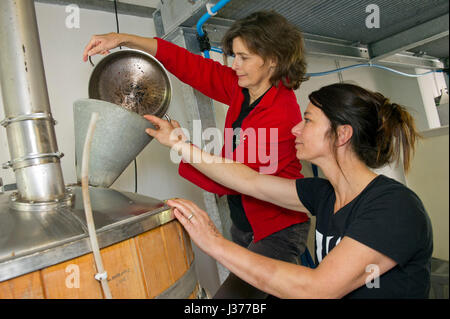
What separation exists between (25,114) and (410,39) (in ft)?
6.37

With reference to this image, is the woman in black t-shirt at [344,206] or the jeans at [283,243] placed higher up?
the woman in black t-shirt at [344,206]

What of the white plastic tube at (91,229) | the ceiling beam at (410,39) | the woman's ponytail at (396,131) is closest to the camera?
the white plastic tube at (91,229)

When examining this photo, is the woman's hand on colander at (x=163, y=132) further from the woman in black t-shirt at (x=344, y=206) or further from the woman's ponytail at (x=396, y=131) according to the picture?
the woman's ponytail at (x=396, y=131)

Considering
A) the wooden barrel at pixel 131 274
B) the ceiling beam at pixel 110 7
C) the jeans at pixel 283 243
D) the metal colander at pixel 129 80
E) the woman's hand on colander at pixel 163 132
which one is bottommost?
the jeans at pixel 283 243

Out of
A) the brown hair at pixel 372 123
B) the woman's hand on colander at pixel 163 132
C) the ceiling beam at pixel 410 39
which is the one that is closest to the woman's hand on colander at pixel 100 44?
the woman's hand on colander at pixel 163 132

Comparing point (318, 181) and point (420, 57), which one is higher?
point (420, 57)

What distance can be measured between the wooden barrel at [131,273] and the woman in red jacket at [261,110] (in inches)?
13.0

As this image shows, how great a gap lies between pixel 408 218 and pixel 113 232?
66cm

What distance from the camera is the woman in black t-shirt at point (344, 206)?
70cm

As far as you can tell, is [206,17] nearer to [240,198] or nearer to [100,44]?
[100,44]

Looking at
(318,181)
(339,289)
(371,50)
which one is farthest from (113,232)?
(371,50)

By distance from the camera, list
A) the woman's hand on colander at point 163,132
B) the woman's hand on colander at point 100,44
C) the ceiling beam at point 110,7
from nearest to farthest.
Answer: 1. the woman's hand on colander at point 163,132
2. the woman's hand on colander at point 100,44
3. the ceiling beam at point 110,7
